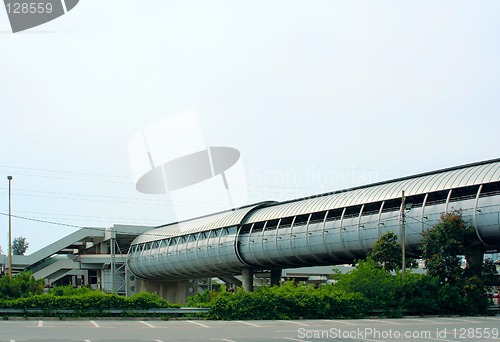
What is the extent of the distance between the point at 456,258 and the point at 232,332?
20.9m

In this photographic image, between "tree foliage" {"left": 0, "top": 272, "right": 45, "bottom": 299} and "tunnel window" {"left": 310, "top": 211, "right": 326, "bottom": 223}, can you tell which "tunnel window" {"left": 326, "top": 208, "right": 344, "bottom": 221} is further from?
"tree foliage" {"left": 0, "top": 272, "right": 45, "bottom": 299}

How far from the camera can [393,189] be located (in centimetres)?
4488

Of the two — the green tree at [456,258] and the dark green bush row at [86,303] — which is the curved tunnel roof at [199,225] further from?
the dark green bush row at [86,303]

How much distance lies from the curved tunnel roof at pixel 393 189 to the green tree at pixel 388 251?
10.1ft

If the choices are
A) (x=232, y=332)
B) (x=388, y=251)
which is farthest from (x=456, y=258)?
(x=232, y=332)

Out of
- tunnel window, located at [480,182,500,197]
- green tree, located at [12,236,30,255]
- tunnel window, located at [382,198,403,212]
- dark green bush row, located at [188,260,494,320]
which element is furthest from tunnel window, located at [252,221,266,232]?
green tree, located at [12,236,30,255]

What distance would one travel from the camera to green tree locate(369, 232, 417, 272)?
4169cm

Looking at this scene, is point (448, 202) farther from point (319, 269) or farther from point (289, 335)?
point (319, 269)

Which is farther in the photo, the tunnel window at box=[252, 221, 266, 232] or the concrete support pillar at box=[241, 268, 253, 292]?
the concrete support pillar at box=[241, 268, 253, 292]

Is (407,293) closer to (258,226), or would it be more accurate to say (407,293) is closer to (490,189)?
(490,189)

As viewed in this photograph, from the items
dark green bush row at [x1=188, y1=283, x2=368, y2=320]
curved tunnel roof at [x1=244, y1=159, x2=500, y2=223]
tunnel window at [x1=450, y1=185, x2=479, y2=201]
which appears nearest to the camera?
dark green bush row at [x1=188, y1=283, x2=368, y2=320]

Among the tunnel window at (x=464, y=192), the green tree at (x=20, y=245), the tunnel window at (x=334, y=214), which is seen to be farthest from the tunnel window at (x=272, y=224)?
the green tree at (x=20, y=245)

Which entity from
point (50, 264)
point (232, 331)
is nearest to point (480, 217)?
point (232, 331)

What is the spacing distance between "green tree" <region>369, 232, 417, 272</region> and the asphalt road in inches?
593
